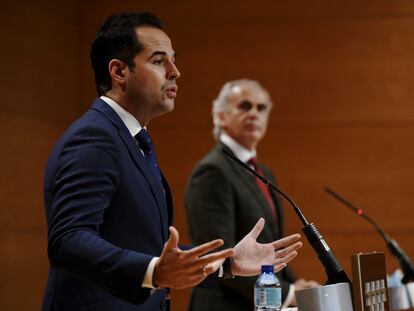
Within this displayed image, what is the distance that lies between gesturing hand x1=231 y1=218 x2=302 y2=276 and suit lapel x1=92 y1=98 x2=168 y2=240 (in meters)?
0.22

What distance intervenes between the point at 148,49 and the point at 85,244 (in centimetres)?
75

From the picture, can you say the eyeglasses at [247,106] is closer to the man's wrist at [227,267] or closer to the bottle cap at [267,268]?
the man's wrist at [227,267]

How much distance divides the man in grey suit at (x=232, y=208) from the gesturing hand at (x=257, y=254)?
881 millimetres

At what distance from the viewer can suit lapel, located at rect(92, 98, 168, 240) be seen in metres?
1.97

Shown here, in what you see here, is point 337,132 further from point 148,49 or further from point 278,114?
point 148,49

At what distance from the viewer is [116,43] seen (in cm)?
217

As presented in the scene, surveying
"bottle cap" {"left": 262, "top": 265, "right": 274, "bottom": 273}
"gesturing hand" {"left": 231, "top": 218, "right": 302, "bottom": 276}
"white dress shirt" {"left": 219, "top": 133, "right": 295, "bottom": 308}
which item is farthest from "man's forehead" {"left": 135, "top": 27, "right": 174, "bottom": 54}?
"white dress shirt" {"left": 219, "top": 133, "right": 295, "bottom": 308}

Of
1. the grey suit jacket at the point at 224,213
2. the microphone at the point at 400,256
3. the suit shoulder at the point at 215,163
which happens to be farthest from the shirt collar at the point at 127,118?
the suit shoulder at the point at 215,163

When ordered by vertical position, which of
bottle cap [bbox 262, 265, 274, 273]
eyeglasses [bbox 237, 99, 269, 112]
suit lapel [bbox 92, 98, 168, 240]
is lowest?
bottle cap [bbox 262, 265, 274, 273]

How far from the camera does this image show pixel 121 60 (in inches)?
84.9

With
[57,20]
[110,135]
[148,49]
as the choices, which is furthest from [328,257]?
[57,20]

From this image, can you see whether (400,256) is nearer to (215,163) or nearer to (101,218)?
(215,163)

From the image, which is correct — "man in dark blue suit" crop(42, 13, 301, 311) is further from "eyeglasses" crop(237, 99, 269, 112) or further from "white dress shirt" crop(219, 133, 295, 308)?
"eyeglasses" crop(237, 99, 269, 112)

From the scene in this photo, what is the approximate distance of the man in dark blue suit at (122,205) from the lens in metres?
1.60
